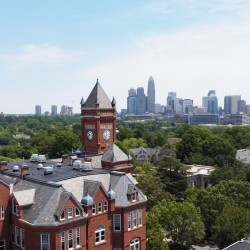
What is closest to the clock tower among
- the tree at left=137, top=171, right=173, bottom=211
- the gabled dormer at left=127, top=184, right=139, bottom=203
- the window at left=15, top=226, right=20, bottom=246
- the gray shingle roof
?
the gray shingle roof

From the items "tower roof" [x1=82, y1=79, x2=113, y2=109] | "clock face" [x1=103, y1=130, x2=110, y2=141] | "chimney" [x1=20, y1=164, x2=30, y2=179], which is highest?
"tower roof" [x1=82, y1=79, x2=113, y2=109]

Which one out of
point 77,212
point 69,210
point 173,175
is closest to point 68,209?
point 69,210

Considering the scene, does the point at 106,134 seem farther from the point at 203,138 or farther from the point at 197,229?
the point at 203,138

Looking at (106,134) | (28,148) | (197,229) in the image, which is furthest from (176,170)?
(28,148)

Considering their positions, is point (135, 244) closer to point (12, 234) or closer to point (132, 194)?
point (132, 194)

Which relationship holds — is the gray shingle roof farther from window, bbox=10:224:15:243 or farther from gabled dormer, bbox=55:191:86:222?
window, bbox=10:224:15:243

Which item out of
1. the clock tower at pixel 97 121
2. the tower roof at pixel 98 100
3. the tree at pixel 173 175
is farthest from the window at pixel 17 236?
the tree at pixel 173 175
